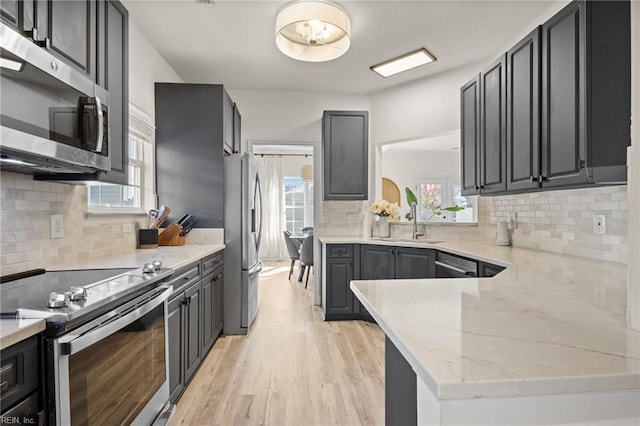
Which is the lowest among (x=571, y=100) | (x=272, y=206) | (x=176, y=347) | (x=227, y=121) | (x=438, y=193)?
(x=176, y=347)

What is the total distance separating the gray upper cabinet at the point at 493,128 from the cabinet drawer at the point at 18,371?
2.58 m

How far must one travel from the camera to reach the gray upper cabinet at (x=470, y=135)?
278 centimetres

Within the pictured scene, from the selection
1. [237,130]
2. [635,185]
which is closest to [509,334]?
[635,185]

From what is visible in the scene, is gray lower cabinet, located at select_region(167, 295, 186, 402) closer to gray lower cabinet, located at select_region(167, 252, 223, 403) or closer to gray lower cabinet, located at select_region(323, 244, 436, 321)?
gray lower cabinet, located at select_region(167, 252, 223, 403)

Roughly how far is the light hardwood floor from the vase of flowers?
1.09m

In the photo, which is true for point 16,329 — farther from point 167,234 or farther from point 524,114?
point 524,114

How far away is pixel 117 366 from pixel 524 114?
8.22 feet

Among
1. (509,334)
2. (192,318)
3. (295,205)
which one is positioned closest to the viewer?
(509,334)

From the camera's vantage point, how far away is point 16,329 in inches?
37.0

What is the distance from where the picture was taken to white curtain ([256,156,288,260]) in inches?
335

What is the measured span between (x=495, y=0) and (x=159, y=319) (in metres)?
3.03

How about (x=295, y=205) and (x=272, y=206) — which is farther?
(x=295, y=205)

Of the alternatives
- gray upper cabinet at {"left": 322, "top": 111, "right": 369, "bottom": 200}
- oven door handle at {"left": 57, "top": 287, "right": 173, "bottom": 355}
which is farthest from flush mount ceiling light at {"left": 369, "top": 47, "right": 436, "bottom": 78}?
oven door handle at {"left": 57, "top": 287, "right": 173, "bottom": 355}

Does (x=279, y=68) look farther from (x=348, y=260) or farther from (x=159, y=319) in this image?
(x=159, y=319)
